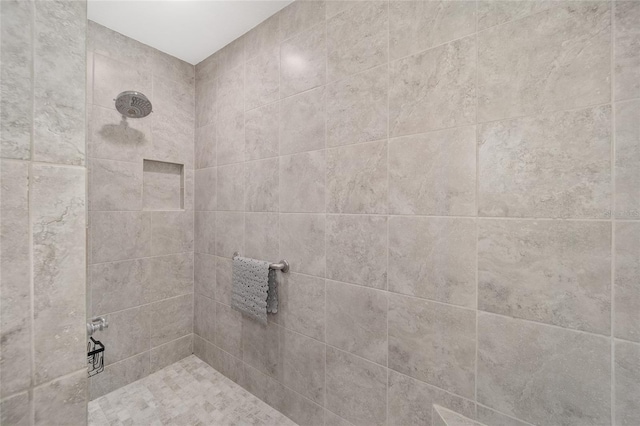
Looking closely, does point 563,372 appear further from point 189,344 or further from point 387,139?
point 189,344

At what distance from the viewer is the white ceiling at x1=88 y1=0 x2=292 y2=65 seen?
1.39 meters

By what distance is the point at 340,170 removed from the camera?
Answer: 3.92ft

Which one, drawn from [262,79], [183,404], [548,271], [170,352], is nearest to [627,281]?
[548,271]

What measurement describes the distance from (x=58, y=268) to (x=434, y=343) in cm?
105

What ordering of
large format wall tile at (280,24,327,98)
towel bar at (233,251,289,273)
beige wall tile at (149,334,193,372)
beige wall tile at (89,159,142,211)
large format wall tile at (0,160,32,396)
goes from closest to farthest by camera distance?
large format wall tile at (0,160,32,396), large format wall tile at (280,24,327,98), towel bar at (233,251,289,273), beige wall tile at (89,159,142,211), beige wall tile at (149,334,193,372)

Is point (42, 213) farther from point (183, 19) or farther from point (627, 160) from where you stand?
point (183, 19)

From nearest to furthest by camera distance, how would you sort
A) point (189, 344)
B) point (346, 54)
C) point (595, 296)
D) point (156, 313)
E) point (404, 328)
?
point (595, 296) → point (404, 328) → point (346, 54) → point (156, 313) → point (189, 344)

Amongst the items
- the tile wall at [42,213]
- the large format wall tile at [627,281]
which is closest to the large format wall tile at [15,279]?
the tile wall at [42,213]

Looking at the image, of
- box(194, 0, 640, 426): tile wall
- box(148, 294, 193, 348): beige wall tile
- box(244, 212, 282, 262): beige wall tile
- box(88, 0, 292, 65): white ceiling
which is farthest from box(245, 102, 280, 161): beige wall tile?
box(148, 294, 193, 348): beige wall tile

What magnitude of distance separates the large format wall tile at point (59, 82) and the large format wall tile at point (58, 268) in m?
0.03

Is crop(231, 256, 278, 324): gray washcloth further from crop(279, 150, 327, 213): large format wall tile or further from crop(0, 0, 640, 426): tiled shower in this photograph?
crop(279, 150, 327, 213): large format wall tile

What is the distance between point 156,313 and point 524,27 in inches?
91.9

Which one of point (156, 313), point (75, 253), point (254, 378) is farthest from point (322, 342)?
point (156, 313)

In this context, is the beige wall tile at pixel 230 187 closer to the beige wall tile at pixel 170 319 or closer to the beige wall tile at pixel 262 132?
the beige wall tile at pixel 262 132
